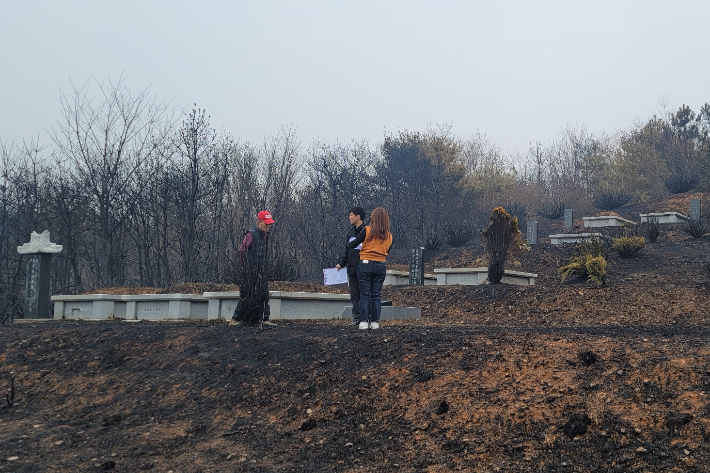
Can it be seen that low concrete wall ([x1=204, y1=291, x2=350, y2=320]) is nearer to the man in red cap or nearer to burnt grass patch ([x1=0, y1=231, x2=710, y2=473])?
the man in red cap

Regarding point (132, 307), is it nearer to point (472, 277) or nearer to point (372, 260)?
point (372, 260)

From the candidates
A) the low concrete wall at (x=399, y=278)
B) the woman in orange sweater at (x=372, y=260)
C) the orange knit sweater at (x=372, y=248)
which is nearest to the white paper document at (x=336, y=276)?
the woman in orange sweater at (x=372, y=260)

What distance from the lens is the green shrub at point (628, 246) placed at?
18234 mm

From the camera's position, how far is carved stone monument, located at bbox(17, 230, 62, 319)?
1435cm

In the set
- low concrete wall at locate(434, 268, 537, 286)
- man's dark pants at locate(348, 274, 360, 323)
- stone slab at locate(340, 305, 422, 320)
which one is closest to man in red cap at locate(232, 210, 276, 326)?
man's dark pants at locate(348, 274, 360, 323)

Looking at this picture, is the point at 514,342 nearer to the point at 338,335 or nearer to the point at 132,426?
the point at 338,335

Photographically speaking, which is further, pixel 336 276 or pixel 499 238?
pixel 499 238

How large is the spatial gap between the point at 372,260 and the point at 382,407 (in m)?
3.13

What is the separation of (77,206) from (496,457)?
20375 millimetres

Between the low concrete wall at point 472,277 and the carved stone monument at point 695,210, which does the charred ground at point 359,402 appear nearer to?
the low concrete wall at point 472,277

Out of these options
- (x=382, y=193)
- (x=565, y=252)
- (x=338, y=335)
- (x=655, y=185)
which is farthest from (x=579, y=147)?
(x=338, y=335)

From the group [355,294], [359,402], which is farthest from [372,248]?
[359,402]

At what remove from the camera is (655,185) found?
40.2 metres

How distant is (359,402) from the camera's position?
18.9 ft
